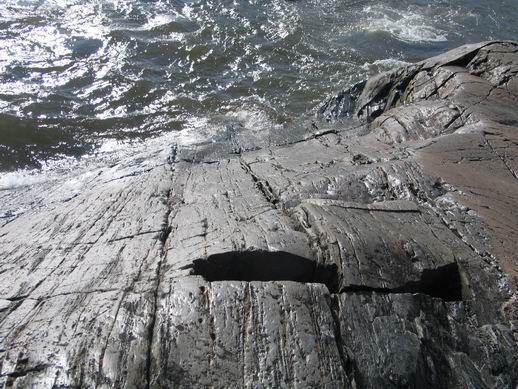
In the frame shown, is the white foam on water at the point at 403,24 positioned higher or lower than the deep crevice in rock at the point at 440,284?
lower

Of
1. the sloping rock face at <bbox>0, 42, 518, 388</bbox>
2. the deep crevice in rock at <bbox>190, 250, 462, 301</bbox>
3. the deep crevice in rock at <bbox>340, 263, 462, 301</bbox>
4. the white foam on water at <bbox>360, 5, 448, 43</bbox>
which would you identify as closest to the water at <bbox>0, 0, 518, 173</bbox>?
the white foam on water at <bbox>360, 5, 448, 43</bbox>

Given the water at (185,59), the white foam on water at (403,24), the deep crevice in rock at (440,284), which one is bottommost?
the white foam on water at (403,24)

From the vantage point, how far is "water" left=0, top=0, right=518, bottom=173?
8023 millimetres

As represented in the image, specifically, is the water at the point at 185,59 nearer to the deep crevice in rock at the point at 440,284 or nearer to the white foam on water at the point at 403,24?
the white foam on water at the point at 403,24

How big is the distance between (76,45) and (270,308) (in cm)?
978

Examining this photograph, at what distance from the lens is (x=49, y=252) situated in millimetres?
3977

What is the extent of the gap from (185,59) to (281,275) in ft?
A: 27.9

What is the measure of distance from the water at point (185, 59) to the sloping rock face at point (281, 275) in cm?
311

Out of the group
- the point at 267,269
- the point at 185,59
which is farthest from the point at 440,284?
the point at 185,59

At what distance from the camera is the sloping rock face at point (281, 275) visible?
2.72 m

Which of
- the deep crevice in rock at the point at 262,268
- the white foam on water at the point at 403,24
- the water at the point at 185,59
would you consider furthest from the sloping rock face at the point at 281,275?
the white foam on water at the point at 403,24

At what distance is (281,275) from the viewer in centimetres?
325

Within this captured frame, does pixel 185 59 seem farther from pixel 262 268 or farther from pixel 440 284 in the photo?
pixel 440 284

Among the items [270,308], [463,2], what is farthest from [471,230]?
[463,2]
